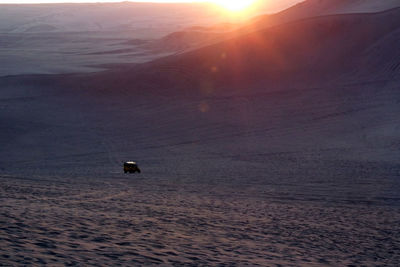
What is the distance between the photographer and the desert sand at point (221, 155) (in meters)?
8.00

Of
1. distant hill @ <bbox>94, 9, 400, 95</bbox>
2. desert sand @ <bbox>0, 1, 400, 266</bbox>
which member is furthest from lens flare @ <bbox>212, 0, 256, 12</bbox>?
desert sand @ <bbox>0, 1, 400, 266</bbox>

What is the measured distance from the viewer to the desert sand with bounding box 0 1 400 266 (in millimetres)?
7996

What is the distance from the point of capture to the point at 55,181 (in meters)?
14.2

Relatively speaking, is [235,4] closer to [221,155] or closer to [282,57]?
[282,57]

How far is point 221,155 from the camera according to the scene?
20.4 m

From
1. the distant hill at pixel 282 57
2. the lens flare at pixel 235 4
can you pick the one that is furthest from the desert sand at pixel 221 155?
the lens flare at pixel 235 4

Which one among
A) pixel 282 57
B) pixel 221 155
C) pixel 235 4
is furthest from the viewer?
pixel 235 4

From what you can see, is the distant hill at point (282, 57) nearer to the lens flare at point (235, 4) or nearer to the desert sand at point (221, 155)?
the desert sand at point (221, 155)

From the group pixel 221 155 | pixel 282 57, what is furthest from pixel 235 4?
pixel 221 155

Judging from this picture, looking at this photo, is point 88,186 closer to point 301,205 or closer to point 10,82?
point 301,205

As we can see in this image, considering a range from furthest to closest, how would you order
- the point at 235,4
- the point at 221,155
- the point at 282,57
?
the point at 235,4 < the point at 282,57 < the point at 221,155

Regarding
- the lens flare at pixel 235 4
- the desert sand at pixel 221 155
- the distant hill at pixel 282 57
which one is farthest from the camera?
the lens flare at pixel 235 4

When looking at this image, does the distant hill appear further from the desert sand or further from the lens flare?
the lens flare

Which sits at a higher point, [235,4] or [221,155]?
[235,4]
